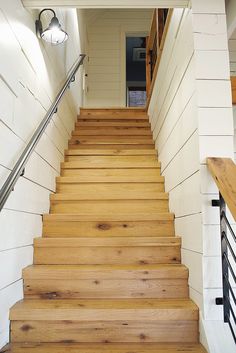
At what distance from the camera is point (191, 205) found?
5.90 ft

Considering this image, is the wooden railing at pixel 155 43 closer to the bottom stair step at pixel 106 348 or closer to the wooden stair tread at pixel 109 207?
the wooden stair tread at pixel 109 207

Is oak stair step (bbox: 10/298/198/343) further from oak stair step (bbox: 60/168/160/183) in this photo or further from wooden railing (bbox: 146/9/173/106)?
wooden railing (bbox: 146/9/173/106)

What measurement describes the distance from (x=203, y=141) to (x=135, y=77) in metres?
7.51

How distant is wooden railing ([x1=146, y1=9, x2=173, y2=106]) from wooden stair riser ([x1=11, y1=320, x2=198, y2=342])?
8.01 ft

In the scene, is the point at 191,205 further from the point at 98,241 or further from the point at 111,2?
the point at 111,2

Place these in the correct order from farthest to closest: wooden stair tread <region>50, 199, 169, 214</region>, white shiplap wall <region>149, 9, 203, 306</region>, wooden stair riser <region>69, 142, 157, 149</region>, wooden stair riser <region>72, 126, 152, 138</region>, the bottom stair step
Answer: wooden stair riser <region>72, 126, 152, 138</region> < wooden stair riser <region>69, 142, 157, 149</region> < wooden stair tread <region>50, 199, 169, 214</region> < white shiplap wall <region>149, 9, 203, 306</region> < the bottom stair step

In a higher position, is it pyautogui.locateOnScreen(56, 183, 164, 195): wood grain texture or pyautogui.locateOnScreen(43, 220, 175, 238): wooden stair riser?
pyautogui.locateOnScreen(56, 183, 164, 195): wood grain texture

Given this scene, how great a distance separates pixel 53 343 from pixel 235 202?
1103 millimetres

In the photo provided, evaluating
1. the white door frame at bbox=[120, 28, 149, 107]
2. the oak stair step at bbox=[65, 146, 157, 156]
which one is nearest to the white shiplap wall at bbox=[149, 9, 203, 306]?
the oak stair step at bbox=[65, 146, 157, 156]

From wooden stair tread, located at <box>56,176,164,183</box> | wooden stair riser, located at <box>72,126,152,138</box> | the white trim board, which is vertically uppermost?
the white trim board

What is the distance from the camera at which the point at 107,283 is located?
180cm

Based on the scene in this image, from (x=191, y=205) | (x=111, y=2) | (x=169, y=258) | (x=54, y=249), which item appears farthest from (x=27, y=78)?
(x=169, y=258)

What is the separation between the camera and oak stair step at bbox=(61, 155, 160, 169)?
3.09 m

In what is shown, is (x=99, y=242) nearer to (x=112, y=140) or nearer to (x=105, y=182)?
(x=105, y=182)
